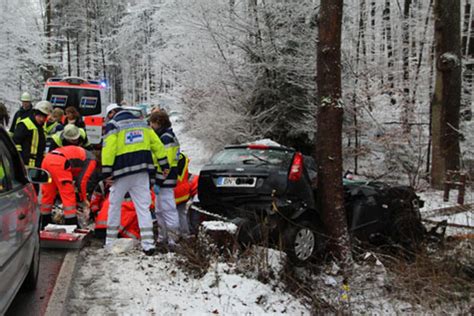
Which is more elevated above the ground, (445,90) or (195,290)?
(445,90)

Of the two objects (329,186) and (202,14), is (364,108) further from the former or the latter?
(329,186)

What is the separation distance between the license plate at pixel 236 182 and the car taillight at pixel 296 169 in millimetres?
464

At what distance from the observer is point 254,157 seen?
19.6ft

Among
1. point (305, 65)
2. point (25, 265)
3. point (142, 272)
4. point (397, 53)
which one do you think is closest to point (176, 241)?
point (142, 272)

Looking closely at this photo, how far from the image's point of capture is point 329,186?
6070mm

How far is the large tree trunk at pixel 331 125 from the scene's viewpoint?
5.94 m

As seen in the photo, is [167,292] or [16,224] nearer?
[16,224]

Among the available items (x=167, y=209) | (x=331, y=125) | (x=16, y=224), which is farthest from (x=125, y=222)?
(x=331, y=125)

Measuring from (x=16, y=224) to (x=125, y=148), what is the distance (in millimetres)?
2092

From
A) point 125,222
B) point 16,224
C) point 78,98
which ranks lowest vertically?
point 125,222

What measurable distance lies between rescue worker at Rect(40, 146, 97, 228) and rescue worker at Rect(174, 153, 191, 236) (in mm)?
1322

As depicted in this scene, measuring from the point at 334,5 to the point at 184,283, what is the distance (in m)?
3.99

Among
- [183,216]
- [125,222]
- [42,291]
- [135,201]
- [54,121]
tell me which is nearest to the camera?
[42,291]

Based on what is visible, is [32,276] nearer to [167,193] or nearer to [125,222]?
[125,222]
